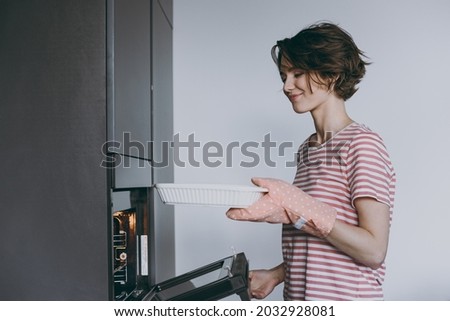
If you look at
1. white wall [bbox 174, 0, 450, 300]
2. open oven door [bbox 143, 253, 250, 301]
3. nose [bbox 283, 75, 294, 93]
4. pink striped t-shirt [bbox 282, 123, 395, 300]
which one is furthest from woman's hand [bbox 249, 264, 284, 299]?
white wall [bbox 174, 0, 450, 300]

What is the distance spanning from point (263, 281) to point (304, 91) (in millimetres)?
508

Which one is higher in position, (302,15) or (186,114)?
(302,15)

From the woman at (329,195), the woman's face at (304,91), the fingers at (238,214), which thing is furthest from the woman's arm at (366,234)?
the woman's face at (304,91)

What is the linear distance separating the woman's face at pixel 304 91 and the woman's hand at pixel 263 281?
44 cm

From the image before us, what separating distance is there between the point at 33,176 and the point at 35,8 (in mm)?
A: 391

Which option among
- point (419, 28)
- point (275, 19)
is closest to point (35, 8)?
point (275, 19)

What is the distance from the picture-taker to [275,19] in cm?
216

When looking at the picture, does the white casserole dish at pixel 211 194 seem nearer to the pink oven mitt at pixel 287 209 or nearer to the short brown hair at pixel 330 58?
the pink oven mitt at pixel 287 209

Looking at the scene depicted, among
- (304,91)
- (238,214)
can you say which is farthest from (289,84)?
(238,214)

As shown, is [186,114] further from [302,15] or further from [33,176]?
[33,176]

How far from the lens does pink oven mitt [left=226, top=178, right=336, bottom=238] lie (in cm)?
93

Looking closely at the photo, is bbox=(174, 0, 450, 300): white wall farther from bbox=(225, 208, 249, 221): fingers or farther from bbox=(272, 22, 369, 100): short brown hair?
bbox=(225, 208, 249, 221): fingers

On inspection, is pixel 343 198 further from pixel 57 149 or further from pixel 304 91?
pixel 57 149
